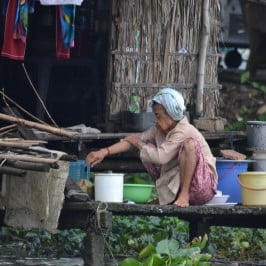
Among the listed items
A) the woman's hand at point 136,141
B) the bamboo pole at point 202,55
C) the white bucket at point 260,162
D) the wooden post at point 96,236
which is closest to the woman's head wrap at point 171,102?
the woman's hand at point 136,141

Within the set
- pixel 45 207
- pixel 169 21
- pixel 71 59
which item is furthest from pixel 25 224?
pixel 71 59

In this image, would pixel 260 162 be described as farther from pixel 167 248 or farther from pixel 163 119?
pixel 167 248

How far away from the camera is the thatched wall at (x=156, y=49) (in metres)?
11.7

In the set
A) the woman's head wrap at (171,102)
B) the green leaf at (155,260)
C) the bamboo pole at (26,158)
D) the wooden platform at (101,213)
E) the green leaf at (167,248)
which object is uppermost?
the woman's head wrap at (171,102)

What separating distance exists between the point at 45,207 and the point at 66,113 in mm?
5379

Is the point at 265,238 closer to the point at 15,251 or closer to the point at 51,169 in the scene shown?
the point at 15,251

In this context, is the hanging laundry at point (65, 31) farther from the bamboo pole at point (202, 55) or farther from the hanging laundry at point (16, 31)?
the bamboo pole at point (202, 55)

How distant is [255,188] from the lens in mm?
9117

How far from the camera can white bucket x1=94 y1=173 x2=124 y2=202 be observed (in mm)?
8984

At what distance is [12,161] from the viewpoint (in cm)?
862

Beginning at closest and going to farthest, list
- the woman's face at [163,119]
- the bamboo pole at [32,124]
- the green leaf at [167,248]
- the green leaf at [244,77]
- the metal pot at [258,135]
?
the green leaf at [167,248], the woman's face at [163,119], the bamboo pole at [32,124], the metal pot at [258,135], the green leaf at [244,77]

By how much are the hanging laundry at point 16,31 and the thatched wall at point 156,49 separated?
106 cm

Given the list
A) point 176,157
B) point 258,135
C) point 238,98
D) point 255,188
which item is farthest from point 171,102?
point 238,98

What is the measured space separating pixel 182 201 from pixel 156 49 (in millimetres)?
3275
